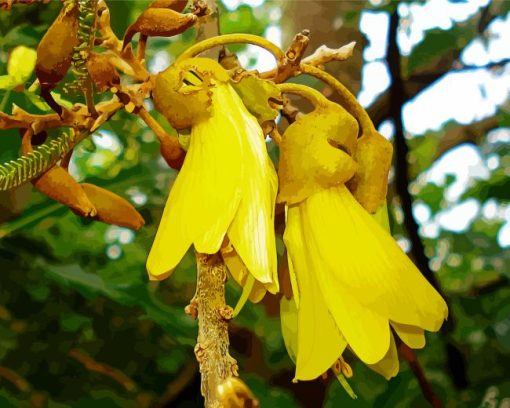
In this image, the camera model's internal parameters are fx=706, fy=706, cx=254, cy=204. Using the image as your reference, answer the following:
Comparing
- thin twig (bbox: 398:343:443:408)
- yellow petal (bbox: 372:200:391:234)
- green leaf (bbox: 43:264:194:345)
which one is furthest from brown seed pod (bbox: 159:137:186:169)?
thin twig (bbox: 398:343:443:408)

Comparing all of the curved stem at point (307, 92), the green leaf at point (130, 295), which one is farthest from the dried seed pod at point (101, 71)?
the green leaf at point (130, 295)

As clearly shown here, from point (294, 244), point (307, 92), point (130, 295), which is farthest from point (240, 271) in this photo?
point (130, 295)

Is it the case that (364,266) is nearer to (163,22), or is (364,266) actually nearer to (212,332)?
(212,332)

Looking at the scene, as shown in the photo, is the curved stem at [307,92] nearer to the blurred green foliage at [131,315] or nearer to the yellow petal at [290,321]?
the yellow petal at [290,321]

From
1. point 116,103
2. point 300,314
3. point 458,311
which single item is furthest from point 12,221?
point 458,311

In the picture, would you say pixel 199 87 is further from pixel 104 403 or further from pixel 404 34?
pixel 404 34

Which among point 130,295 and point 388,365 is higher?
point 388,365
